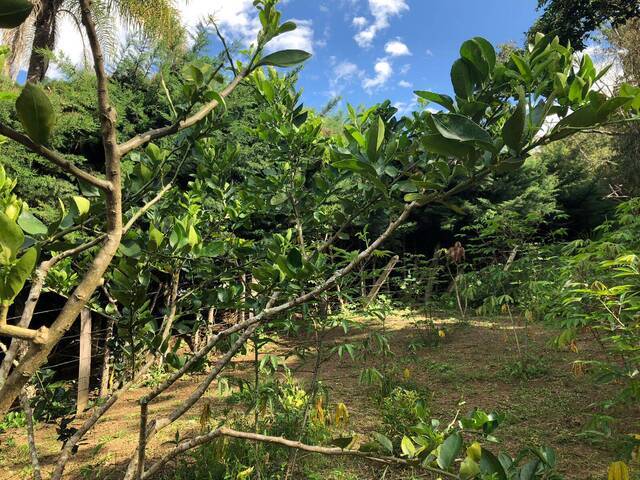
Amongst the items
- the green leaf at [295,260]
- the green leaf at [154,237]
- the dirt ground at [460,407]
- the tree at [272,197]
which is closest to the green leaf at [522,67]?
the tree at [272,197]

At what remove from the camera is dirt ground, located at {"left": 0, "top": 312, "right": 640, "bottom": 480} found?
2.94 m

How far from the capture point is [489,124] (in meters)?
0.81

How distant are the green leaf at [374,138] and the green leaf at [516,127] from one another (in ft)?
0.73

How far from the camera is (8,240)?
Answer: 442 millimetres

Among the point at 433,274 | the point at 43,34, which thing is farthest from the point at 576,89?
the point at 43,34

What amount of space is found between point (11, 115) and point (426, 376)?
544cm

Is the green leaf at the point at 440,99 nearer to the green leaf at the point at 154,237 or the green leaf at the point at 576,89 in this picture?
the green leaf at the point at 576,89

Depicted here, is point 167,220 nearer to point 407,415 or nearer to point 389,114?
point 389,114

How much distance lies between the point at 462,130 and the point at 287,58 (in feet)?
1.29

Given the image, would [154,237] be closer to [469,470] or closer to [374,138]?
[374,138]

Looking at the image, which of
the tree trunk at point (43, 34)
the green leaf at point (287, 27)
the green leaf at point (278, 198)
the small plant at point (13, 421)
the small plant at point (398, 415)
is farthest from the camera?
the tree trunk at point (43, 34)

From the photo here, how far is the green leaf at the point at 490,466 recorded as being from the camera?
1.92 ft

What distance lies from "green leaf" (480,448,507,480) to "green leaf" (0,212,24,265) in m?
0.67

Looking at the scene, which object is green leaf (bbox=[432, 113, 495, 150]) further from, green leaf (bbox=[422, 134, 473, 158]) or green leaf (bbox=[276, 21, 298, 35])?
green leaf (bbox=[276, 21, 298, 35])
